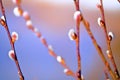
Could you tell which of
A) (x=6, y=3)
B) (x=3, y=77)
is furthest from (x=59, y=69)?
(x=6, y=3)

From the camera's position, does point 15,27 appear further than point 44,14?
No

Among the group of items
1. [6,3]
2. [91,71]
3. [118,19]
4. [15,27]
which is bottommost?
[91,71]

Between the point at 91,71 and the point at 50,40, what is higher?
the point at 50,40

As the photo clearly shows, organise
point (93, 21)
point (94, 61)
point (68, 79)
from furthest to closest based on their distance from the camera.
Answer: point (93, 21), point (94, 61), point (68, 79)

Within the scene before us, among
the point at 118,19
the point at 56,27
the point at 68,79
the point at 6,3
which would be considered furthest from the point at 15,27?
the point at 118,19

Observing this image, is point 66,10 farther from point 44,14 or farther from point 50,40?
point 50,40

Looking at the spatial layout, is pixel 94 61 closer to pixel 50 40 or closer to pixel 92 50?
pixel 92 50

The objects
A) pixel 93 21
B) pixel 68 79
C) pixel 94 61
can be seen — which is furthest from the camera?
pixel 93 21
